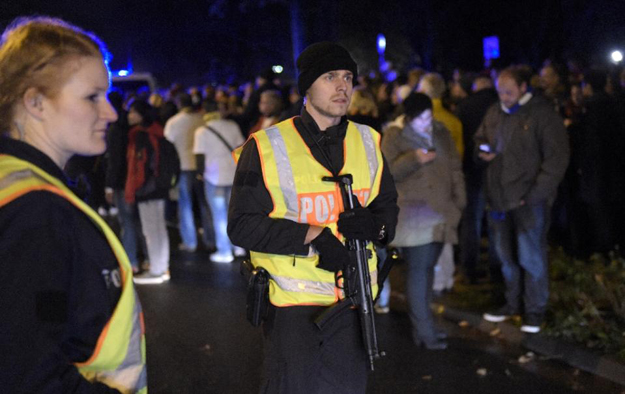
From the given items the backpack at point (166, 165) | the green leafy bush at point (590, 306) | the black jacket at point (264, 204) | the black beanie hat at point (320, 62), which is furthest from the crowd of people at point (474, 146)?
the black jacket at point (264, 204)

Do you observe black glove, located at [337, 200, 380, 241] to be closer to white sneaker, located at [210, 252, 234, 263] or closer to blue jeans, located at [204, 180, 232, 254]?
blue jeans, located at [204, 180, 232, 254]

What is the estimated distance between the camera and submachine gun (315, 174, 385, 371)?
3.24 meters

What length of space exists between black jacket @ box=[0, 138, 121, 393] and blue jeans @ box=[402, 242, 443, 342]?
→ 13.8ft

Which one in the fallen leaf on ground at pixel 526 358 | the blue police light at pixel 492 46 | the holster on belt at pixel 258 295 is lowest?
the fallen leaf on ground at pixel 526 358

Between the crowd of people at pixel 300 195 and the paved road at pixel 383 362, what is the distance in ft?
1.03

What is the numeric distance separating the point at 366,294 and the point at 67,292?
Result: 1.80m

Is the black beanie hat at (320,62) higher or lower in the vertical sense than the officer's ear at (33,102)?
higher

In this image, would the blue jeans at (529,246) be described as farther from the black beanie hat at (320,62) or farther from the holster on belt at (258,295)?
the holster on belt at (258,295)

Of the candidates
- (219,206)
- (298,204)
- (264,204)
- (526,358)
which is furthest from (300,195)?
(219,206)

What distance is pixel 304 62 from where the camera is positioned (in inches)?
142

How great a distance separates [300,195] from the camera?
3.33 metres

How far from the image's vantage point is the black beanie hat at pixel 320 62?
3.53 meters

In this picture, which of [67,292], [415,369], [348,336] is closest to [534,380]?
[415,369]

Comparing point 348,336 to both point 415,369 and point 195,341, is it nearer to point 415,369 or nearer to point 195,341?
point 415,369
